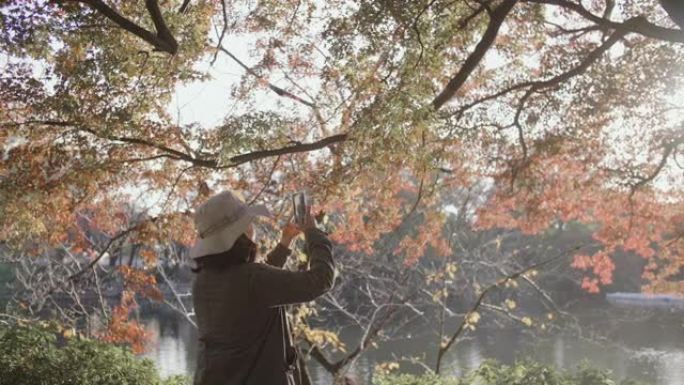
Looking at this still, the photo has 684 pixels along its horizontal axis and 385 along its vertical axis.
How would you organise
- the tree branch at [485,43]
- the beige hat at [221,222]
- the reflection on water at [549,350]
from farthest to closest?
1. the reflection on water at [549,350]
2. the tree branch at [485,43]
3. the beige hat at [221,222]

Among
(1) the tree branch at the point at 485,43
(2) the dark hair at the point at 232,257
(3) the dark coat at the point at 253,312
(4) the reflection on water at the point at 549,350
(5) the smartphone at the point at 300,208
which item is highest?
(1) the tree branch at the point at 485,43

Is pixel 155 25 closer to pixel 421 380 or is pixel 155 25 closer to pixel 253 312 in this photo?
pixel 253 312

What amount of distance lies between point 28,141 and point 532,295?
1026 inches

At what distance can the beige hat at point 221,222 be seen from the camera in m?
2.45

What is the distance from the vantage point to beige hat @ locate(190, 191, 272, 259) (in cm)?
245

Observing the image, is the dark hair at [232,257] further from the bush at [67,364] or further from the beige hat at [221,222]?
the bush at [67,364]

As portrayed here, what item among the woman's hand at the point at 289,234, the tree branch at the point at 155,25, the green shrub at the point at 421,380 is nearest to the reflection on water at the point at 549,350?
the green shrub at the point at 421,380

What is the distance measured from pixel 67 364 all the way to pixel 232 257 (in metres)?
4.89

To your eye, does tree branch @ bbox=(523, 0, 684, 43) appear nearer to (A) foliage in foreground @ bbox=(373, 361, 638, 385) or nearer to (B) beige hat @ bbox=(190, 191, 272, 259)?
(A) foliage in foreground @ bbox=(373, 361, 638, 385)

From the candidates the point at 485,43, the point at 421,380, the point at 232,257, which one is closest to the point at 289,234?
the point at 232,257

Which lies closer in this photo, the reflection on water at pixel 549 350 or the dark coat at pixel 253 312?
the dark coat at pixel 253 312

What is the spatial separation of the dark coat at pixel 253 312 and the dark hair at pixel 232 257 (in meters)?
0.03

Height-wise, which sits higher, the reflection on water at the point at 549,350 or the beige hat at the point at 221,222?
the beige hat at the point at 221,222

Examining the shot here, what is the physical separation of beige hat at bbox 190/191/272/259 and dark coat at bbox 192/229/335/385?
9cm
